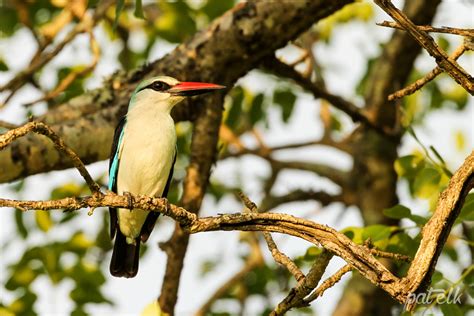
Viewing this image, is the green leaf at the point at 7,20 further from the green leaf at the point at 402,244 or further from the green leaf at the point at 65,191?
the green leaf at the point at 402,244

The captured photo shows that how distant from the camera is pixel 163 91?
516 cm

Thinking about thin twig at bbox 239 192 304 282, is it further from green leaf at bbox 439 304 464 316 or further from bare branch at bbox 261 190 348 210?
bare branch at bbox 261 190 348 210

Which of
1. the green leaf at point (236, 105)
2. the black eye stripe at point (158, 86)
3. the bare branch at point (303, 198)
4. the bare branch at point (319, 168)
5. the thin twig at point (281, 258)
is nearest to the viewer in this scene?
the thin twig at point (281, 258)

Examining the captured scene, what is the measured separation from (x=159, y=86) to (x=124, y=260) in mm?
1049

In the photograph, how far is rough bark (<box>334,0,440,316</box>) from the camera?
6215 millimetres

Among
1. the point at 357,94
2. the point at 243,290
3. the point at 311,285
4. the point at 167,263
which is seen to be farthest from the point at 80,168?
the point at 357,94

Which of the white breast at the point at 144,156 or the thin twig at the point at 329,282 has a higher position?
the white breast at the point at 144,156

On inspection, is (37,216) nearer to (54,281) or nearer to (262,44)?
(54,281)

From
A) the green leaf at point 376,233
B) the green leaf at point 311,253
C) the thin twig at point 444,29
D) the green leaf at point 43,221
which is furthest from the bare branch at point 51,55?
the thin twig at point 444,29

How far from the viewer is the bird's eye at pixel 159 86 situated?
513 centimetres

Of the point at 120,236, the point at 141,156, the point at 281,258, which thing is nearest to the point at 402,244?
the point at 281,258

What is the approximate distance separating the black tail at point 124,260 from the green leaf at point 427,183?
71.6 inches

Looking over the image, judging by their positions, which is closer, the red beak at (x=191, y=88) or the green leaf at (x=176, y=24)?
the red beak at (x=191, y=88)

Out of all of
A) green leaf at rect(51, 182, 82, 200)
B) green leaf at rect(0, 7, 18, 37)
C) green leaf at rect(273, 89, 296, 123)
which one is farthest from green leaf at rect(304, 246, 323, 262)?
green leaf at rect(0, 7, 18, 37)
